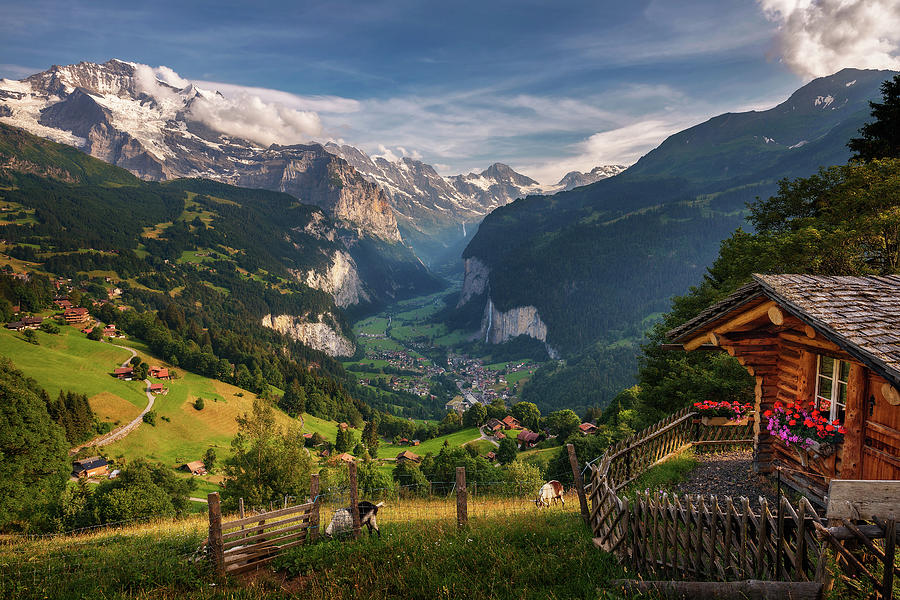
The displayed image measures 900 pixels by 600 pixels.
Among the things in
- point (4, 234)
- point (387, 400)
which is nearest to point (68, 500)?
point (387, 400)

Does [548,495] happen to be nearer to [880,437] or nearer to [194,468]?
[880,437]

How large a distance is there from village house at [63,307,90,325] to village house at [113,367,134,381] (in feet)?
90.8

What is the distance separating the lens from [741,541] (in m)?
5.59

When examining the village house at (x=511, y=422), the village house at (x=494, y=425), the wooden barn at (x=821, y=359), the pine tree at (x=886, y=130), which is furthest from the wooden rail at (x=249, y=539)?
the village house at (x=511, y=422)

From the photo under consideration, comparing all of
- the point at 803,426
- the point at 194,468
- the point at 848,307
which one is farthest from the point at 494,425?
the point at 848,307

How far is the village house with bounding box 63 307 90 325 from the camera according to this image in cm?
9399

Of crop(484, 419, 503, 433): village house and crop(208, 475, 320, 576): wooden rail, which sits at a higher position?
crop(208, 475, 320, 576): wooden rail

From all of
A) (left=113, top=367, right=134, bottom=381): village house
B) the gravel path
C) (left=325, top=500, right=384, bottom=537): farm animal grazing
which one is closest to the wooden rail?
(left=325, top=500, right=384, bottom=537): farm animal grazing

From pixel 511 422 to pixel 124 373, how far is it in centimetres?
7872

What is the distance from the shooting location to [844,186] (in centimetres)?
2258

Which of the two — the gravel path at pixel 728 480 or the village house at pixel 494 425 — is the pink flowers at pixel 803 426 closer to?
the gravel path at pixel 728 480

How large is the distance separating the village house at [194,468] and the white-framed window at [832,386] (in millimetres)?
70967

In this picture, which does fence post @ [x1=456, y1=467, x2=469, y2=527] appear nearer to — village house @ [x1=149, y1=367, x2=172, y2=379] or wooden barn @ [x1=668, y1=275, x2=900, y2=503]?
wooden barn @ [x1=668, y1=275, x2=900, y2=503]

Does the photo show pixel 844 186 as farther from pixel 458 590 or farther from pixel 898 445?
pixel 458 590
